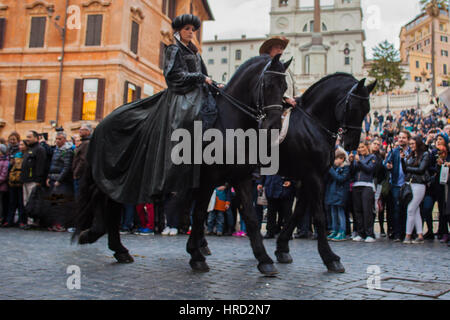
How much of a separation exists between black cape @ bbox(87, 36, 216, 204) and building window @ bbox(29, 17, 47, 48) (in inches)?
972

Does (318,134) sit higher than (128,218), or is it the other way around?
(318,134)

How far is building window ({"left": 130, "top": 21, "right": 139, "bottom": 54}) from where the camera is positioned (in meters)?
27.2

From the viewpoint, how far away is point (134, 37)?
27.4 m

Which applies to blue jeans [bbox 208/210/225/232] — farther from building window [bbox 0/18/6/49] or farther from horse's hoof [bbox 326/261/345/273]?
building window [bbox 0/18/6/49]

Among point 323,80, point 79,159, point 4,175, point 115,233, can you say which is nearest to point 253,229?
point 115,233

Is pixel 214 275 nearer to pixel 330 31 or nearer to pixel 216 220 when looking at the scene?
pixel 216 220

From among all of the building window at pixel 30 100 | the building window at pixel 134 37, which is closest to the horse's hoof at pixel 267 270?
the building window at pixel 134 37

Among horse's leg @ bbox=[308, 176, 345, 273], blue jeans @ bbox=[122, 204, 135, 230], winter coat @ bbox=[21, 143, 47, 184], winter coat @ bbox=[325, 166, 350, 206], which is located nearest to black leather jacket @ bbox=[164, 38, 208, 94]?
horse's leg @ bbox=[308, 176, 345, 273]

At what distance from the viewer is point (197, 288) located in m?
4.22

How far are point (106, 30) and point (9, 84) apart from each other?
7237 millimetres

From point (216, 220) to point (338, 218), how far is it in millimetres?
3114

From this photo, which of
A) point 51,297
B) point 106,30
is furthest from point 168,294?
point 106,30

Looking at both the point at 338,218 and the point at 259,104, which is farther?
the point at 338,218

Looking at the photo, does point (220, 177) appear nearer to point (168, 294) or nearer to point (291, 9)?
point (168, 294)
